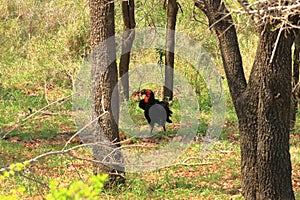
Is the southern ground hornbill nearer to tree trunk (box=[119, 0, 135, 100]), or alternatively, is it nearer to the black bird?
the black bird

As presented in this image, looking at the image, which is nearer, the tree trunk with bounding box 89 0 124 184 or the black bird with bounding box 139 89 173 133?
the tree trunk with bounding box 89 0 124 184

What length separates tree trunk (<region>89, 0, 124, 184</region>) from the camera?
888cm

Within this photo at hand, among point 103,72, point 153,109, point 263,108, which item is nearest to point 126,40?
point 153,109

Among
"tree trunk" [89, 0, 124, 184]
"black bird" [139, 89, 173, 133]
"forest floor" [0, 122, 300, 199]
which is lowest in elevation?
"forest floor" [0, 122, 300, 199]

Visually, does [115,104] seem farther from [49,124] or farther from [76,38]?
[76,38]

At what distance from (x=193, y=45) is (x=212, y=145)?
194 inches

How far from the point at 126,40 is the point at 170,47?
1.15 meters

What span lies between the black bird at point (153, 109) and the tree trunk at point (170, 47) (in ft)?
9.05

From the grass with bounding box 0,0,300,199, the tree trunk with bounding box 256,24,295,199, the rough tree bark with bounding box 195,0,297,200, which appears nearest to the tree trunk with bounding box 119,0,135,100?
the grass with bounding box 0,0,300,199

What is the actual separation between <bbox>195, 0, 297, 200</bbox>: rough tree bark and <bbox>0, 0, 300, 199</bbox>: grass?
1.89 feet

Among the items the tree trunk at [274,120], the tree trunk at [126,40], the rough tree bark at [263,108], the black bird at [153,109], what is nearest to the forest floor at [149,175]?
the black bird at [153,109]

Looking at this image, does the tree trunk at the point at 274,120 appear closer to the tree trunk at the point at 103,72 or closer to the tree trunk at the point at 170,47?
the tree trunk at the point at 103,72

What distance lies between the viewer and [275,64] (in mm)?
7559

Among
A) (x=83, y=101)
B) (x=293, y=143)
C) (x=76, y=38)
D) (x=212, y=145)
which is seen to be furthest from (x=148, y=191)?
(x=76, y=38)
